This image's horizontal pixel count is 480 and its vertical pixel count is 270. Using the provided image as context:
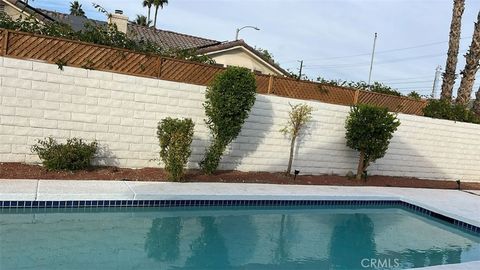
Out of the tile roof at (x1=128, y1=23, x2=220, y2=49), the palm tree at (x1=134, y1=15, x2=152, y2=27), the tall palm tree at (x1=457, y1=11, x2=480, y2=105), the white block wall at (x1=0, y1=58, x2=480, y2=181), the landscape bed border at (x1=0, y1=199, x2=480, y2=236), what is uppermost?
the palm tree at (x1=134, y1=15, x2=152, y2=27)

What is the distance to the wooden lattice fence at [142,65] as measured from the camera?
7.93 metres

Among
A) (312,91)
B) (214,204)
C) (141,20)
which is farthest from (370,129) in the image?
(141,20)

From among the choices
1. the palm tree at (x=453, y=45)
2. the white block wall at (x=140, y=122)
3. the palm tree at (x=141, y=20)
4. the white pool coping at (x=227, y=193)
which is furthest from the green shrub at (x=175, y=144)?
the palm tree at (x=141, y=20)

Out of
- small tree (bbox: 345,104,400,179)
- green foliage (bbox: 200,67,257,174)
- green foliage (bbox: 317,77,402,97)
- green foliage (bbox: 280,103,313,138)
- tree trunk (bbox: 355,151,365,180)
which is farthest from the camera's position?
green foliage (bbox: 317,77,402,97)

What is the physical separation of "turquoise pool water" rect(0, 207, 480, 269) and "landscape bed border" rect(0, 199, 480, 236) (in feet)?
0.32

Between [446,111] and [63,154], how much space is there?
10692mm

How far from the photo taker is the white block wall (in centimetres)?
793

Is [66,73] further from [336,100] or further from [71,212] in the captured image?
[336,100]

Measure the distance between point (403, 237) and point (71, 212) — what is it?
17.2 ft

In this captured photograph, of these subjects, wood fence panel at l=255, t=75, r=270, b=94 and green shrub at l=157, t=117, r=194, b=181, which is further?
wood fence panel at l=255, t=75, r=270, b=94

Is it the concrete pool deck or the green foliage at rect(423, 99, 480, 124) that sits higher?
the green foliage at rect(423, 99, 480, 124)

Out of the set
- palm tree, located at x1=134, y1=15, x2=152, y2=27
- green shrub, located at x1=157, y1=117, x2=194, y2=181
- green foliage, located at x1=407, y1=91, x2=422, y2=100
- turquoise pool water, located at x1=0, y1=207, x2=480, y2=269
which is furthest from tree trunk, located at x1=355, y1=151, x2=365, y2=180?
palm tree, located at x1=134, y1=15, x2=152, y2=27

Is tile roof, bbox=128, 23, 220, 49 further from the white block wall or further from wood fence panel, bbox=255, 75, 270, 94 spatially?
the white block wall

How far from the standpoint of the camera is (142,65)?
897 cm
